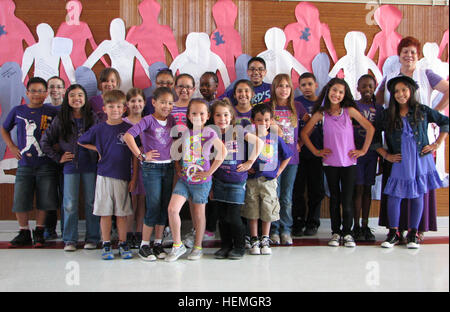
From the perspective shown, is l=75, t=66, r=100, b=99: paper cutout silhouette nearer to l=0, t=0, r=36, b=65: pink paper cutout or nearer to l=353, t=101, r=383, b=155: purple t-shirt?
l=0, t=0, r=36, b=65: pink paper cutout

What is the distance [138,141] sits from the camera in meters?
2.65

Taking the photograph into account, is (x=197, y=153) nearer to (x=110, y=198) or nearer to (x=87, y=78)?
(x=110, y=198)

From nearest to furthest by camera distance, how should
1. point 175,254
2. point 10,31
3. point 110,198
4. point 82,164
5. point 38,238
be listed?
point 175,254, point 110,198, point 82,164, point 38,238, point 10,31

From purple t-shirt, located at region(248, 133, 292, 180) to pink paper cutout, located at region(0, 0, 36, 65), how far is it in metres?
2.30

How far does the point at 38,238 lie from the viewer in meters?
2.93

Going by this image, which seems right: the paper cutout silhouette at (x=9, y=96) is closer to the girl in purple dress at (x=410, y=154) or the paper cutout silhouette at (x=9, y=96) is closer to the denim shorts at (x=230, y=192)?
the denim shorts at (x=230, y=192)

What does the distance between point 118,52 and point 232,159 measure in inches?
63.3

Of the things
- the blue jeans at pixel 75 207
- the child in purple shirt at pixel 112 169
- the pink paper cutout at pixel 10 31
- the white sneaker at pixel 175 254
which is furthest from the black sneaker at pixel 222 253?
the pink paper cutout at pixel 10 31

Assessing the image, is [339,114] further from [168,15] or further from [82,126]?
[82,126]

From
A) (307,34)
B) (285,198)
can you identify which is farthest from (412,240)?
(307,34)

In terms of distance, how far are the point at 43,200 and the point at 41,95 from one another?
2.77 feet

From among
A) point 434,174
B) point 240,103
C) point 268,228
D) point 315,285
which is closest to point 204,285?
point 315,285

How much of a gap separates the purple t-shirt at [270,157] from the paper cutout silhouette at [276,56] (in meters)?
0.95

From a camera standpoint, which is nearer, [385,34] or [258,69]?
[258,69]
